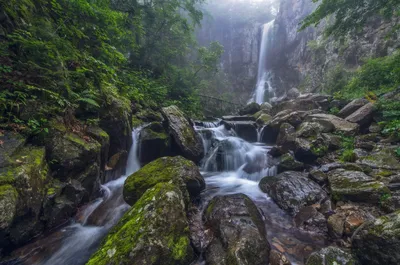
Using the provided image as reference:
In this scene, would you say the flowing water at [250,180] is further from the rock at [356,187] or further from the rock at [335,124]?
the rock at [335,124]

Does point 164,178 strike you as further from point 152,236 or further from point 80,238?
point 80,238

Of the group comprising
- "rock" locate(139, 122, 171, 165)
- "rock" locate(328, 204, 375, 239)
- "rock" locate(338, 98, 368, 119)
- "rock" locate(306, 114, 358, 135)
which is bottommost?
"rock" locate(328, 204, 375, 239)

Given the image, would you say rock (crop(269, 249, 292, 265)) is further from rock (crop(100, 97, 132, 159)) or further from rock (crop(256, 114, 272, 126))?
rock (crop(256, 114, 272, 126))

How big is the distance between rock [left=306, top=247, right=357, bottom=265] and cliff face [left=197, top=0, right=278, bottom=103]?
26098mm

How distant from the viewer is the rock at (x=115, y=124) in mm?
5836

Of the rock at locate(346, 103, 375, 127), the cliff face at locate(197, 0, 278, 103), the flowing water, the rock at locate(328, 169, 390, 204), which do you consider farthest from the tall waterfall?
the rock at locate(328, 169, 390, 204)

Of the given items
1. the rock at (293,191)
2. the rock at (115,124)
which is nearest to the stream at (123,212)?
the rock at (293,191)

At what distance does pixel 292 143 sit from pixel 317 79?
54.1 ft

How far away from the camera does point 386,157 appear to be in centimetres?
488

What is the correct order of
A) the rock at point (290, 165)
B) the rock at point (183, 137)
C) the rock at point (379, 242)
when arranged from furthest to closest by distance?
the rock at point (183, 137)
the rock at point (290, 165)
the rock at point (379, 242)

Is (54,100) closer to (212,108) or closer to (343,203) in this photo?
(343,203)

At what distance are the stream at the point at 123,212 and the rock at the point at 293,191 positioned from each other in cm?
20

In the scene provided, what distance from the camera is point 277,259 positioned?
118 inches

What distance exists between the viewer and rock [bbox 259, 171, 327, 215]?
174 inches
